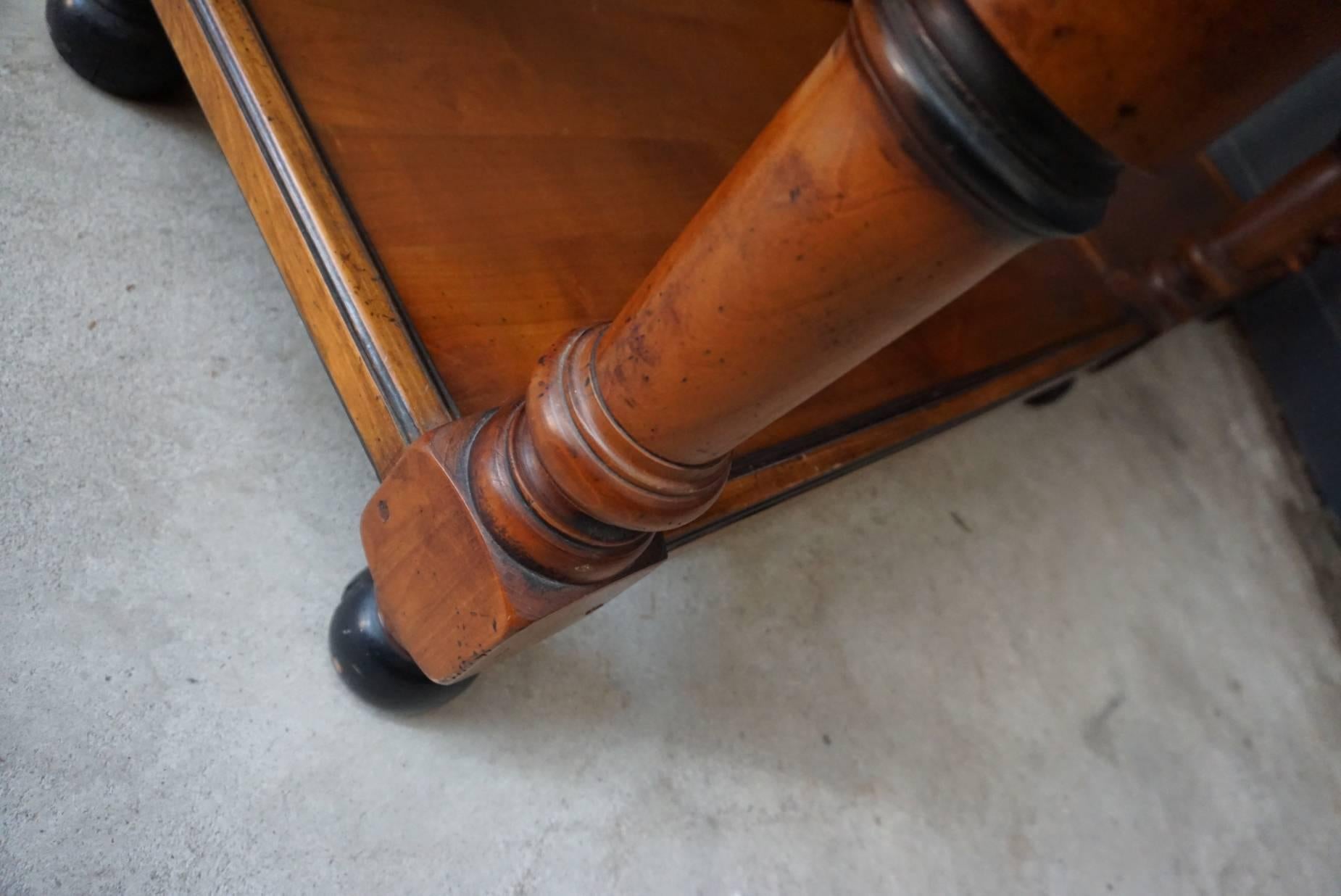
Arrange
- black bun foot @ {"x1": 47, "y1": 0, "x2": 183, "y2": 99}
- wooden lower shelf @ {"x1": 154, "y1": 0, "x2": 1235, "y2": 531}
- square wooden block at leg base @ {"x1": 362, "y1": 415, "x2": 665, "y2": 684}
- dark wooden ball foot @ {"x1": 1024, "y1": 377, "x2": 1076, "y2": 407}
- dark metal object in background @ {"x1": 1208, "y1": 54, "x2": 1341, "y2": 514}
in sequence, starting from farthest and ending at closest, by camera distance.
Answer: dark metal object in background @ {"x1": 1208, "y1": 54, "x2": 1341, "y2": 514} < dark wooden ball foot @ {"x1": 1024, "y1": 377, "x2": 1076, "y2": 407} < black bun foot @ {"x1": 47, "y1": 0, "x2": 183, "y2": 99} < wooden lower shelf @ {"x1": 154, "y1": 0, "x2": 1235, "y2": 531} < square wooden block at leg base @ {"x1": 362, "y1": 415, "x2": 665, "y2": 684}

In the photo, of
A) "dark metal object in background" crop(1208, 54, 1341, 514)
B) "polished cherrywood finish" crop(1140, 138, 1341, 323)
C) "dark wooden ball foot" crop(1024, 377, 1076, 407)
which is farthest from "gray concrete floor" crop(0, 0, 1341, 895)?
"dark metal object in background" crop(1208, 54, 1341, 514)

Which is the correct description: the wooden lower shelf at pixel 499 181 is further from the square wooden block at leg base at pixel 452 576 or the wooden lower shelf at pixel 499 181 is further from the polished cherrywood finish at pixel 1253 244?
the polished cherrywood finish at pixel 1253 244

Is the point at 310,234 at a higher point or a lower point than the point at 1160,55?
lower

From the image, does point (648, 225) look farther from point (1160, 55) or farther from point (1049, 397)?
point (1049, 397)

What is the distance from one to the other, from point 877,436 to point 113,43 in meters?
0.82

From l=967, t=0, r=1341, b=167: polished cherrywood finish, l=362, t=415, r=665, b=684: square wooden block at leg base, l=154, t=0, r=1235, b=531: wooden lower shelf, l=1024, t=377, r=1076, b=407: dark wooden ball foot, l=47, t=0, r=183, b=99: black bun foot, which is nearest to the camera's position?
l=967, t=0, r=1341, b=167: polished cherrywood finish

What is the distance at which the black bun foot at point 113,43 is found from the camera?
0.87 metres

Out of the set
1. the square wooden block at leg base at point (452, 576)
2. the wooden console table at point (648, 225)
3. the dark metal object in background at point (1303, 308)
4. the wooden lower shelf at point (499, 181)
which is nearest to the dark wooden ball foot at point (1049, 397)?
the wooden console table at point (648, 225)

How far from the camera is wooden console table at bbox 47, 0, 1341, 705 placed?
0.31 m

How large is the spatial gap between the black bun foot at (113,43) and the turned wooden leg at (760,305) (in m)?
0.56

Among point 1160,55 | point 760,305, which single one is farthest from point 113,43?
point 1160,55

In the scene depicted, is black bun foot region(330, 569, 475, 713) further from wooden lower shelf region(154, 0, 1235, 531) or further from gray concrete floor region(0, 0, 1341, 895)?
wooden lower shelf region(154, 0, 1235, 531)

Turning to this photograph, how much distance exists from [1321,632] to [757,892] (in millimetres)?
1191

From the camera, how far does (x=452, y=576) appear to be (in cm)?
62
